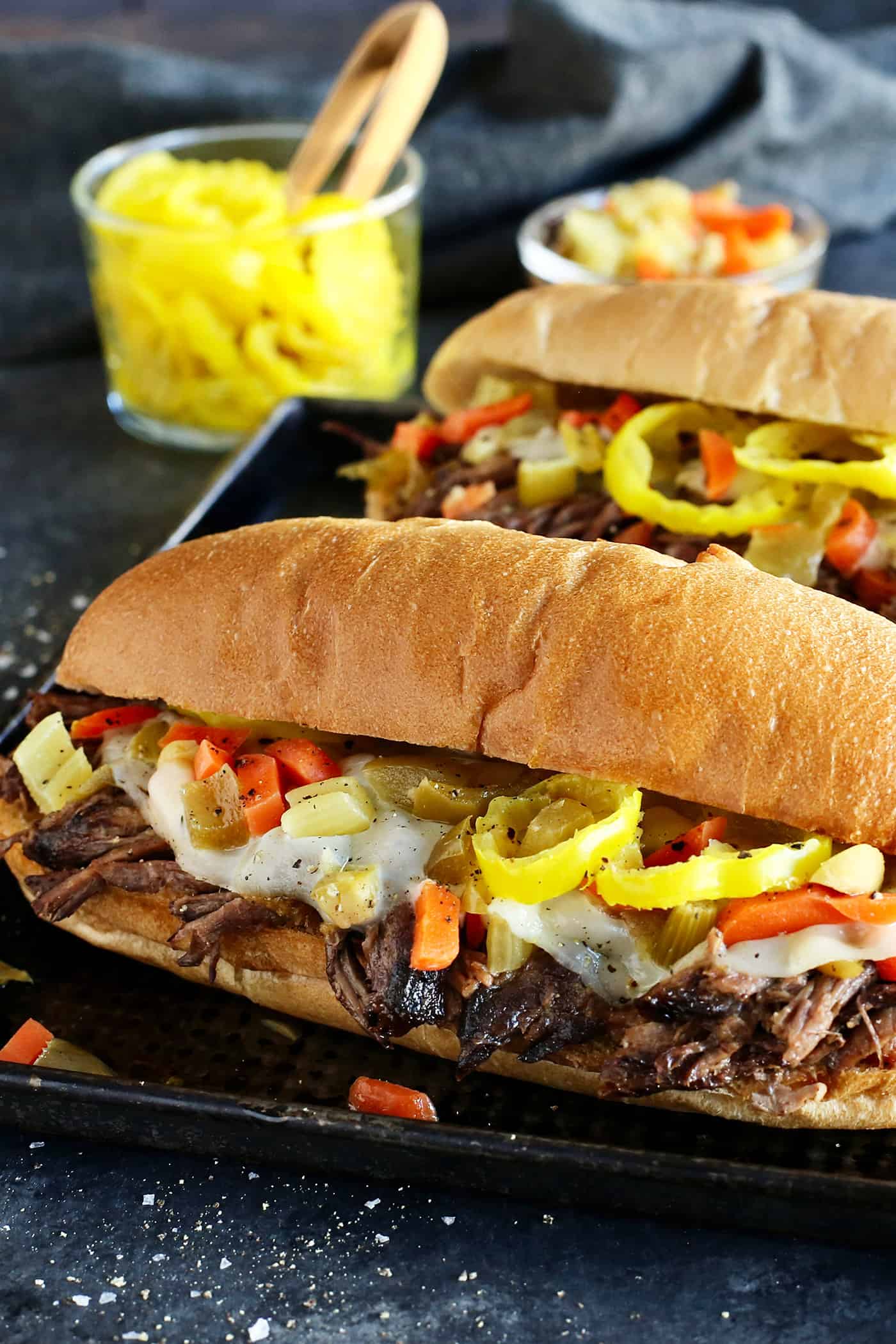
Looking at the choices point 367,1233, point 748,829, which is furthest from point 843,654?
point 367,1233

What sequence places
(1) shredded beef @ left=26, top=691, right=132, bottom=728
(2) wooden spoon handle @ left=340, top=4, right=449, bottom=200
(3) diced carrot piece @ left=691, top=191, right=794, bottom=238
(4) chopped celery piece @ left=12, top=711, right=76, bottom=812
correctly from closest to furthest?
(4) chopped celery piece @ left=12, top=711, right=76, bottom=812 → (1) shredded beef @ left=26, top=691, right=132, bottom=728 → (2) wooden spoon handle @ left=340, top=4, right=449, bottom=200 → (3) diced carrot piece @ left=691, top=191, right=794, bottom=238

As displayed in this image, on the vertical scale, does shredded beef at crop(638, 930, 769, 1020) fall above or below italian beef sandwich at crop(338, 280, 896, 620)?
below

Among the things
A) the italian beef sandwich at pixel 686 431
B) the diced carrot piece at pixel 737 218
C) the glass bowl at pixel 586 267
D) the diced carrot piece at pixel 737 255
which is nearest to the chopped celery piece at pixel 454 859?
the italian beef sandwich at pixel 686 431

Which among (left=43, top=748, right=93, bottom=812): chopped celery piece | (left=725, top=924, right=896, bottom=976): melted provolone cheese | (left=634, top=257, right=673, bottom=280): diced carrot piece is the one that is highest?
(left=725, top=924, right=896, bottom=976): melted provolone cheese

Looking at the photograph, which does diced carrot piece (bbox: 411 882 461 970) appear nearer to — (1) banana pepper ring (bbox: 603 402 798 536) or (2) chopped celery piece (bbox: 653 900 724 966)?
(2) chopped celery piece (bbox: 653 900 724 966)

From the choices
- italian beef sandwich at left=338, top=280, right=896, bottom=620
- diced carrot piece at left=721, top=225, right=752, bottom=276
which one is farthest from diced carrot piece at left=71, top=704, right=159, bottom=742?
diced carrot piece at left=721, top=225, right=752, bottom=276

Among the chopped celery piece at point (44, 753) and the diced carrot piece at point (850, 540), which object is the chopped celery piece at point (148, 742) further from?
the diced carrot piece at point (850, 540)
